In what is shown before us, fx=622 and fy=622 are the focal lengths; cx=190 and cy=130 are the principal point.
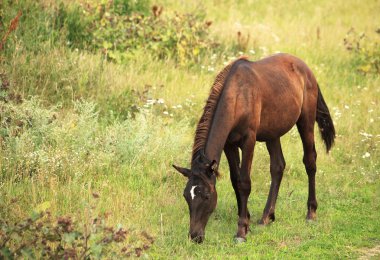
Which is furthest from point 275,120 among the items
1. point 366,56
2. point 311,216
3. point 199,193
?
point 366,56

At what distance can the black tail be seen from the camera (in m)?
8.80

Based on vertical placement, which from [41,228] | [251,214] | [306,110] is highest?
[306,110]

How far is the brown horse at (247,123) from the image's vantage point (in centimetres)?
663

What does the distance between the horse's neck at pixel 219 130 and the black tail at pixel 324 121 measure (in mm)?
2207

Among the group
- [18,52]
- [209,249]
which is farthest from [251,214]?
[18,52]

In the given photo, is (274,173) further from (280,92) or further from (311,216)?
(280,92)

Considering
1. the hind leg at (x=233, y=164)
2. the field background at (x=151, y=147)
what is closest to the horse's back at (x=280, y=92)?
the hind leg at (x=233, y=164)

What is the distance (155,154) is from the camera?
29.5 ft

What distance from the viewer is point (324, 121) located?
8.90 metres

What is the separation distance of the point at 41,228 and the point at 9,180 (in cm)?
228

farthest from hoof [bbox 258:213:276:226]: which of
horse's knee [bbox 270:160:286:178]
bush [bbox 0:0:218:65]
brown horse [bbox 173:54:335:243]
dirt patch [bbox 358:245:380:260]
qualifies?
bush [bbox 0:0:218:65]

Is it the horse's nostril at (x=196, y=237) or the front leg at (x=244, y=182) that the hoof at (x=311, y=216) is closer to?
the front leg at (x=244, y=182)

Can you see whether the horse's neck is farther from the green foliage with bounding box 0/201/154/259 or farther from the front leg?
the green foliage with bounding box 0/201/154/259

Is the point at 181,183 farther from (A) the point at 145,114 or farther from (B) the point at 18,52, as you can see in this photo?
(B) the point at 18,52
